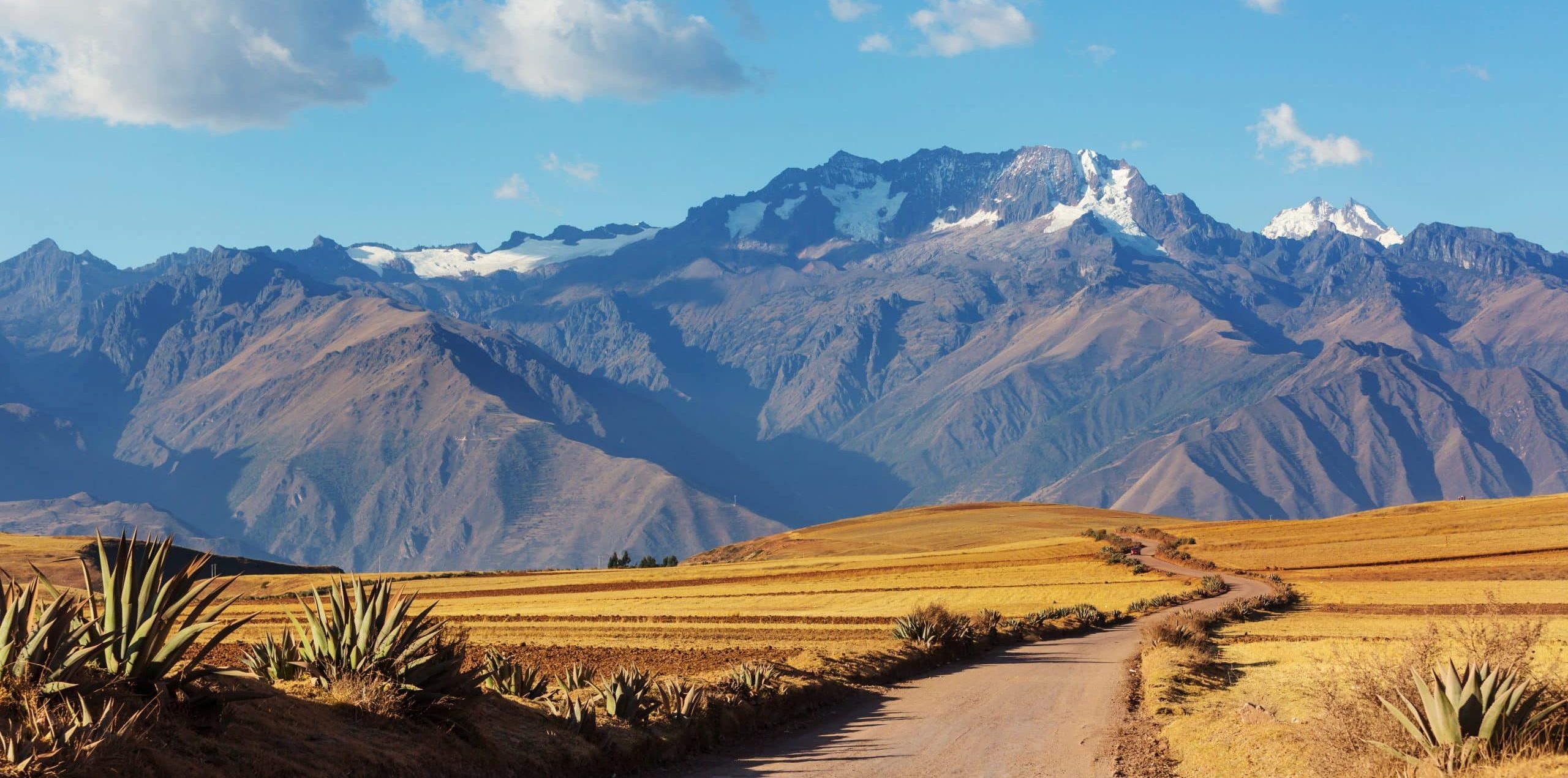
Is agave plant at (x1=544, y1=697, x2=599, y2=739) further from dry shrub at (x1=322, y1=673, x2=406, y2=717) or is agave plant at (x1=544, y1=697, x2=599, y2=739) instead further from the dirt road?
dry shrub at (x1=322, y1=673, x2=406, y2=717)

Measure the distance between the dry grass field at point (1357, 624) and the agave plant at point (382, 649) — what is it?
399 inches

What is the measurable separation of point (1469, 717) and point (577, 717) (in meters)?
10.9

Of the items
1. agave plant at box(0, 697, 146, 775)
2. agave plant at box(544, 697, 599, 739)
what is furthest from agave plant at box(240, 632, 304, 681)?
agave plant at box(0, 697, 146, 775)

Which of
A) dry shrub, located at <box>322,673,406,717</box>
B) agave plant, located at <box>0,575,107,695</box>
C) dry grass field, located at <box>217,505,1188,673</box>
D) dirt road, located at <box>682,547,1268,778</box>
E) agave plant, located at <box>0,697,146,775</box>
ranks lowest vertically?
dirt road, located at <box>682,547,1268,778</box>

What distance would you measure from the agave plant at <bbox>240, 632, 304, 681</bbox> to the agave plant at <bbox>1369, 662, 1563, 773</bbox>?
1324 centimetres

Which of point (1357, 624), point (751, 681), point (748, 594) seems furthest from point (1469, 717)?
point (748, 594)

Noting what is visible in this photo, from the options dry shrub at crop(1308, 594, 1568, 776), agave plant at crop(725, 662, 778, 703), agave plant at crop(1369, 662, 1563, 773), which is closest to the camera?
agave plant at crop(1369, 662, 1563, 773)

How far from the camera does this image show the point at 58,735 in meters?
10.4

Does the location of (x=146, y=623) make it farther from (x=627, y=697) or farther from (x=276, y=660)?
(x=627, y=697)

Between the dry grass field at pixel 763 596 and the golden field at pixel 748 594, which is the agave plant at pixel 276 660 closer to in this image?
the golden field at pixel 748 594

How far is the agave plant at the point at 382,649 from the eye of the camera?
15.1 metres

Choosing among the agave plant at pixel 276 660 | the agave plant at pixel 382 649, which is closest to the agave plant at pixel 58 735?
the agave plant at pixel 382 649

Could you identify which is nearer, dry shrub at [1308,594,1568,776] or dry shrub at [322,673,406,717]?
dry shrub at [1308,594,1568,776]

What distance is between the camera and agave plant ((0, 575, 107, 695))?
10977mm
